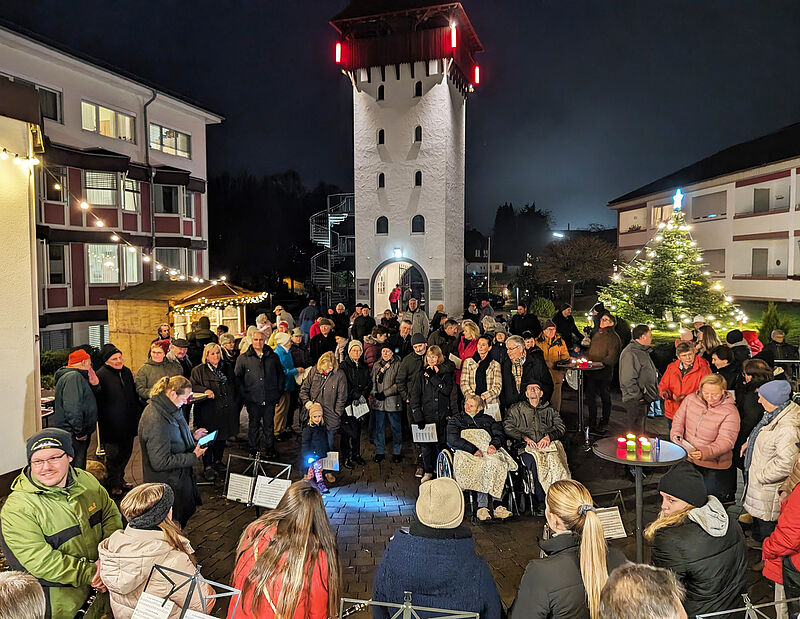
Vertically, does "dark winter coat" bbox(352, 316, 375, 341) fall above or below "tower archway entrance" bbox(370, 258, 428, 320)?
below

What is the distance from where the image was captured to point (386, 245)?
26.8m

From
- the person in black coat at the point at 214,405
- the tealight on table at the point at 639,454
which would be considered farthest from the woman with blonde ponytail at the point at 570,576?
the person in black coat at the point at 214,405

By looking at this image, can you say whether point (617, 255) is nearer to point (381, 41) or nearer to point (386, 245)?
point (386, 245)

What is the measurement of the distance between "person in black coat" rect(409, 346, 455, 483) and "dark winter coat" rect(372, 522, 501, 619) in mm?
4805

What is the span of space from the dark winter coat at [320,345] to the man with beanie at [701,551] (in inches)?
343

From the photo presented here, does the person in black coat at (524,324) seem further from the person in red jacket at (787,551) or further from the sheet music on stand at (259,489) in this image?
the person in red jacket at (787,551)

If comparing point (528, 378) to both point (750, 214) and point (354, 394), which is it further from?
point (750, 214)

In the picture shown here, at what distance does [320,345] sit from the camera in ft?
38.2

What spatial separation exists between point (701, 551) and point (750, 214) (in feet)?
89.0

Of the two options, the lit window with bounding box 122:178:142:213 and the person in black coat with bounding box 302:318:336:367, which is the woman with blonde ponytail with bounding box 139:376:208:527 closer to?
the person in black coat with bounding box 302:318:336:367

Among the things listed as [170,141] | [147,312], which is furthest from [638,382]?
[170,141]

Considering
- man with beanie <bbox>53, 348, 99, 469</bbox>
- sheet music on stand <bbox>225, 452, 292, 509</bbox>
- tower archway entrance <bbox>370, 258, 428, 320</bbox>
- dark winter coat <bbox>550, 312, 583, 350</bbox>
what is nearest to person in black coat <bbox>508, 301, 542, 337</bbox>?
dark winter coat <bbox>550, 312, 583, 350</bbox>

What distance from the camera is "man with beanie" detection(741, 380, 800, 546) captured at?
5211mm

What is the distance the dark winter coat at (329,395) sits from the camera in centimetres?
816
